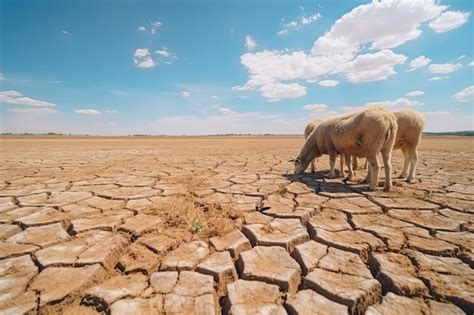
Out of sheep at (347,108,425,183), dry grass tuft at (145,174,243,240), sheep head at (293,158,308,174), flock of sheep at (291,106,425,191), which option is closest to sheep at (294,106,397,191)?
flock of sheep at (291,106,425,191)

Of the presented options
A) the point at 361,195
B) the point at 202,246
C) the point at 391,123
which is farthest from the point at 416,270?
the point at 391,123

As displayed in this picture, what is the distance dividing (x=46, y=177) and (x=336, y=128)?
646cm

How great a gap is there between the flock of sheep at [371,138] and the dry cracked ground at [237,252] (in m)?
0.79

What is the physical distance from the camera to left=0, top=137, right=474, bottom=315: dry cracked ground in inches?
61.6

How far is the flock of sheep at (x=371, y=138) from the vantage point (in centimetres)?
391

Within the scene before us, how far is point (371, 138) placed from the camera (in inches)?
155

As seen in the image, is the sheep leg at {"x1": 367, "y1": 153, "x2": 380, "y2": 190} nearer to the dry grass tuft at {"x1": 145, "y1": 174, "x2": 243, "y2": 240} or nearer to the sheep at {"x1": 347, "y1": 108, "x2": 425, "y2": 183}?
the sheep at {"x1": 347, "y1": 108, "x2": 425, "y2": 183}

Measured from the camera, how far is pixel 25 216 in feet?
9.68

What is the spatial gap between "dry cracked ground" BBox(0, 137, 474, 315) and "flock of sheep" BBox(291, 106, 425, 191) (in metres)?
0.79

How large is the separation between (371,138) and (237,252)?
3122 mm

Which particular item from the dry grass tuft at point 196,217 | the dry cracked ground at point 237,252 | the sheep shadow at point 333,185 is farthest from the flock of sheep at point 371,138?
the dry grass tuft at point 196,217

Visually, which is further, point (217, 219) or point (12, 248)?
point (217, 219)

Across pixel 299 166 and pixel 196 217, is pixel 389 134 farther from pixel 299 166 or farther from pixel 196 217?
pixel 196 217

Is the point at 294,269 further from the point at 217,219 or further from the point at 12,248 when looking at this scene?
the point at 12,248
